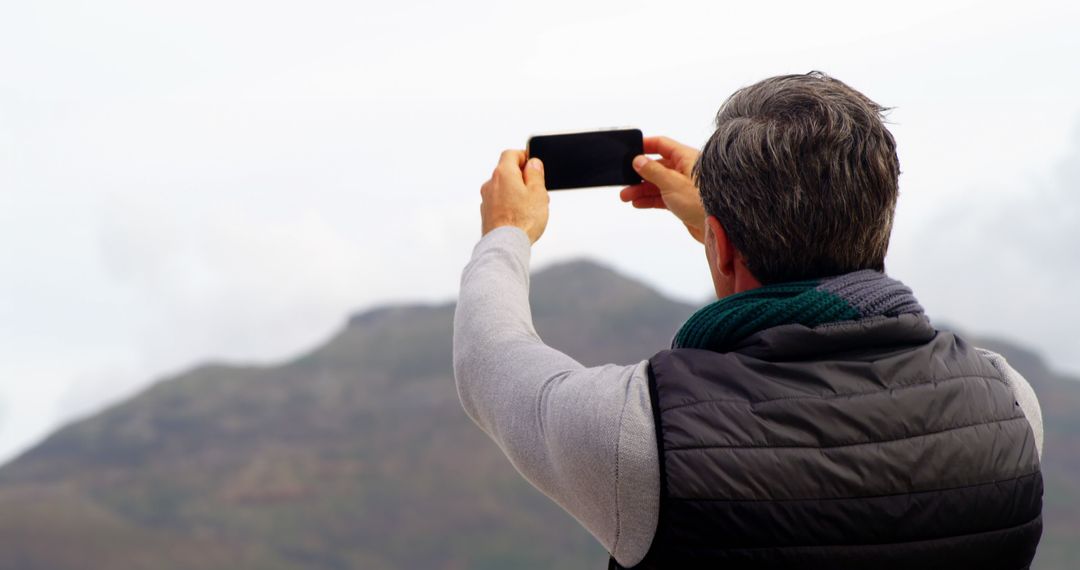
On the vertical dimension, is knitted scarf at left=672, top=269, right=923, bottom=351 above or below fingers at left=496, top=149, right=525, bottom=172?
below

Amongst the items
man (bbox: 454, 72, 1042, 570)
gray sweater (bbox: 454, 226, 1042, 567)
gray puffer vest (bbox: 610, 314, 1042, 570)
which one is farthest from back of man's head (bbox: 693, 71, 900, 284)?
gray sweater (bbox: 454, 226, 1042, 567)

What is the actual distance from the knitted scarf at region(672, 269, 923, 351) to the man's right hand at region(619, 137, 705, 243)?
0.98 m

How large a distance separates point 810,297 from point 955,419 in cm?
46

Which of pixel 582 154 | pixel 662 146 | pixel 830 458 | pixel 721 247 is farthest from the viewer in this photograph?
pixel 662 146

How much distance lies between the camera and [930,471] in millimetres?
2740

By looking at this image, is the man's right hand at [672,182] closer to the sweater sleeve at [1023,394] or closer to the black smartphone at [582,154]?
the black smartphone at [582,154]

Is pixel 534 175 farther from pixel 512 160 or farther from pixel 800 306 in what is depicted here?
pixel 800 306

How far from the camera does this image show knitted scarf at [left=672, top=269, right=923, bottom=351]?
2781 mm

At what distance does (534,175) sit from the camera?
3582 millimetres

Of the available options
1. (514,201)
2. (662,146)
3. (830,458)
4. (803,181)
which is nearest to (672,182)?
(662,146)

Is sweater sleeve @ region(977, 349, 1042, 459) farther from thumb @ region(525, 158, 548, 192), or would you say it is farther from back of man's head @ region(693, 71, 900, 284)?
thumb @ region(525, 158, 548, 192)

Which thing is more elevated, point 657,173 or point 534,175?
point 534,175

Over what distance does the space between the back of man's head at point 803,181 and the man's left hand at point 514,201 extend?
2.20 ft

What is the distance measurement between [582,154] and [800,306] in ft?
4.15
